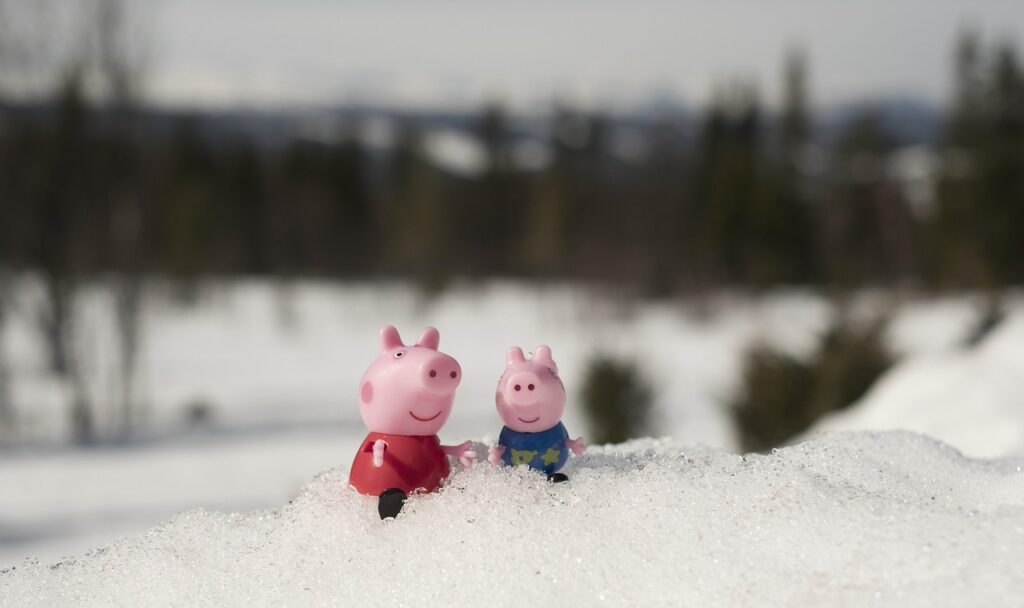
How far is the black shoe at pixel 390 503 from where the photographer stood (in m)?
→ 1.95

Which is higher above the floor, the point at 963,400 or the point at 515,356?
the point at 515,356

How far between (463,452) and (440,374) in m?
0.20

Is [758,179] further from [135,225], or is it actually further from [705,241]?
[135,225]

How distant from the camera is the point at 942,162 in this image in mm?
32781

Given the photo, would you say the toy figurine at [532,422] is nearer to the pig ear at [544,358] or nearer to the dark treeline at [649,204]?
the pig ear at [544,358]

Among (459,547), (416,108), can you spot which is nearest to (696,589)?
(459,547)

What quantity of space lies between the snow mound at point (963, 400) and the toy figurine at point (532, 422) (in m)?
2.51

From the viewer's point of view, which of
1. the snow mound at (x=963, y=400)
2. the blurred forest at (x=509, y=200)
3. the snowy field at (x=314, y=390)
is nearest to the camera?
the snow mound at (x=963, y=400)

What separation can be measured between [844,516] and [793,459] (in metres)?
0.41

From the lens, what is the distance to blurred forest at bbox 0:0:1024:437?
43.7 feet

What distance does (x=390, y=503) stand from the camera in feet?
6.42

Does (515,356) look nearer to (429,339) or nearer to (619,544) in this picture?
(429,339)

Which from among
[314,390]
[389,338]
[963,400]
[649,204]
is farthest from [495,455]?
[649,204]

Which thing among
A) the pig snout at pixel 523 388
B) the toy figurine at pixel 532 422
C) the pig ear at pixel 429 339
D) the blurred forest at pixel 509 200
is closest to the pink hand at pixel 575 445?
the toy figurine at pixel 532 422
